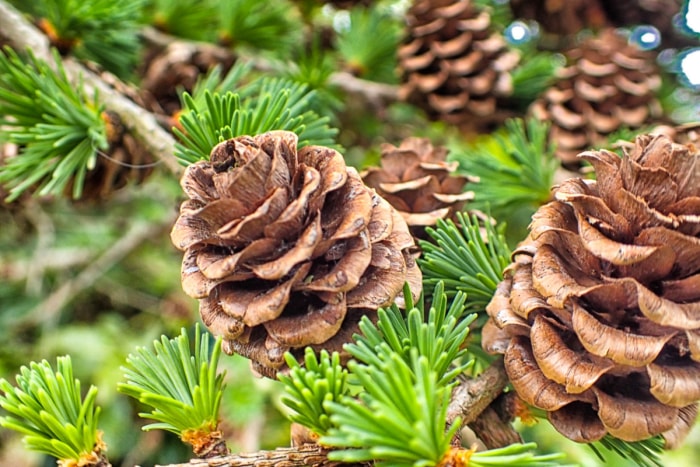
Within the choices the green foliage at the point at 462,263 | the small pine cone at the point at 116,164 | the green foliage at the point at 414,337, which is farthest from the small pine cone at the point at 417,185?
the small pine cone at the point at 116,164

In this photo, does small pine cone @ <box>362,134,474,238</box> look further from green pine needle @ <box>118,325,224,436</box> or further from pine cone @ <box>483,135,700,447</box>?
green pine needle @ <box>118,325,224,436</box>

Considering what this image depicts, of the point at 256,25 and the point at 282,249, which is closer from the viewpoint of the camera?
the point at 282,249

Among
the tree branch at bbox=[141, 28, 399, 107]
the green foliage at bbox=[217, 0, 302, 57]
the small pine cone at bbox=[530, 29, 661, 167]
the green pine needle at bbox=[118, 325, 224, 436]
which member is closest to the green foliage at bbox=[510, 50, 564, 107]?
the small pine cone at bbox=[530, 29, 661, 167]

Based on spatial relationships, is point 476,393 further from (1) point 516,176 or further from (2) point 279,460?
(1) point 516,176

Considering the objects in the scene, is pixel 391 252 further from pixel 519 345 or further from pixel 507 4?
pixel 507 4

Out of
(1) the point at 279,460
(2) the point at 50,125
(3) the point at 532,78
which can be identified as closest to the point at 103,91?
(2) the point at 50,125

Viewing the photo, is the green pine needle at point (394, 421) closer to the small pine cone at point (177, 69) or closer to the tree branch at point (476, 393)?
the tree branch at point (476, 393)

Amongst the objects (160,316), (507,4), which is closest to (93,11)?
(507,4)
